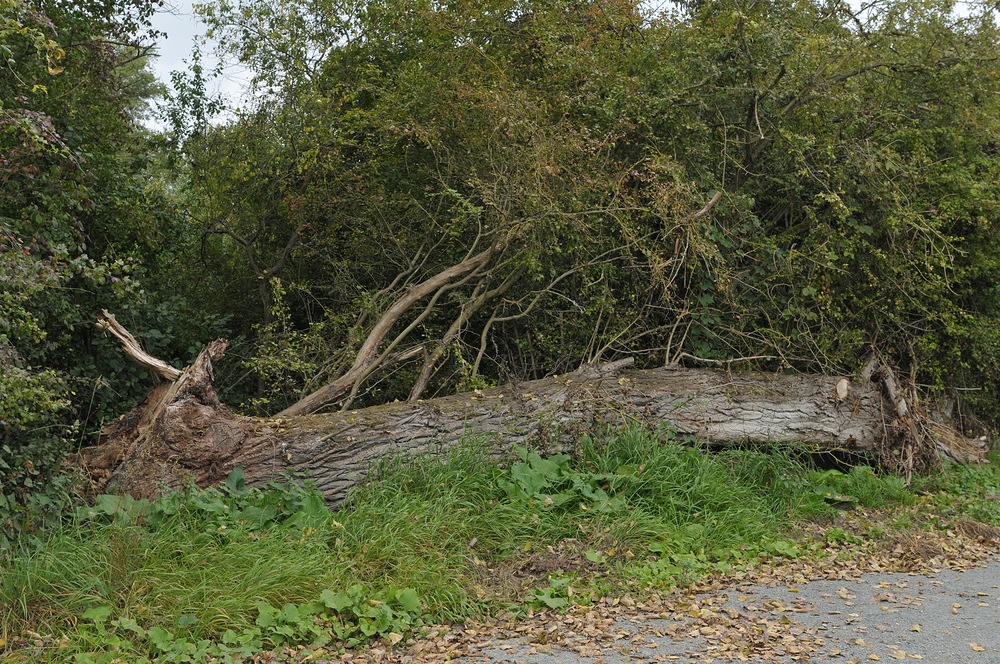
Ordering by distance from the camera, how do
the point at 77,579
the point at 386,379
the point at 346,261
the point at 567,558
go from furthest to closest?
the point at 346,261
the point at 386,379
the point at 567,558
the point at 77,579

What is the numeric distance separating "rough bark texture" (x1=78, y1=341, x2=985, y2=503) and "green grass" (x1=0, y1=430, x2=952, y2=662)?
0.20m

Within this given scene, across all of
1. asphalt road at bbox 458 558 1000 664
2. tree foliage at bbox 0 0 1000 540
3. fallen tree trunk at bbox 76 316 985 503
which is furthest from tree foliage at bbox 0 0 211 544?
asphalt road at bbox 458 558 1000 664

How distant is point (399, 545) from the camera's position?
5.17 metres

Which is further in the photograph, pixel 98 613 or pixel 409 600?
pixel 409 600

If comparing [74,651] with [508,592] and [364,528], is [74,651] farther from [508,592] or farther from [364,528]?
[508,592]

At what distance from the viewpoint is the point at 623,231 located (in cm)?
758

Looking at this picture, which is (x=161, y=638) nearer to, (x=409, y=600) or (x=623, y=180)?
(x=409, y=600)

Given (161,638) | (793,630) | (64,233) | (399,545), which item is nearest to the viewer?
(161,638)

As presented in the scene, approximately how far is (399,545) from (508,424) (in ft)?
5.80

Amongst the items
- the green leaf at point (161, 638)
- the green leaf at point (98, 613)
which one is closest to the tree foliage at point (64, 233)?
the green leaf at point (98, 613)

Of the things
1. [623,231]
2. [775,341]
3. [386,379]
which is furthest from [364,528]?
[775,341]

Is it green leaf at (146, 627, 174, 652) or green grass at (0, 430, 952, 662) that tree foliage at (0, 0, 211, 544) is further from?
green leaf at (146, 627, 174, 652)

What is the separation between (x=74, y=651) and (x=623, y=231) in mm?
5310

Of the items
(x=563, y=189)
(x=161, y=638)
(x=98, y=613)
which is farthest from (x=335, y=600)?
(x=563, y=189)
